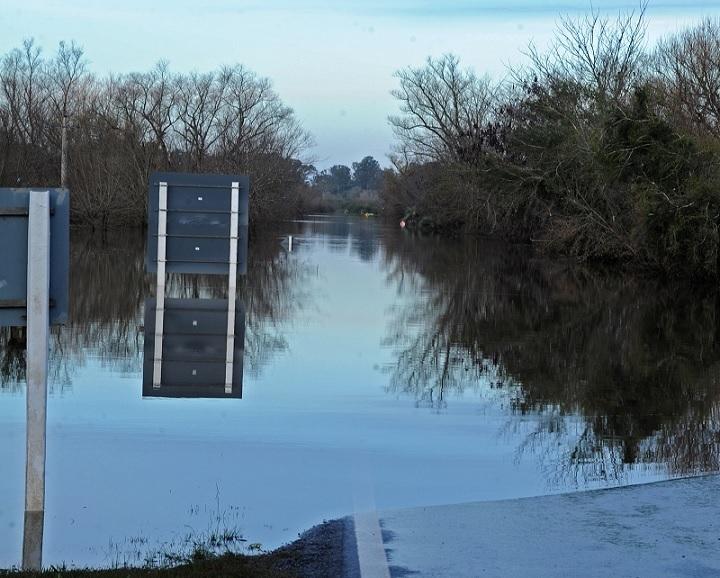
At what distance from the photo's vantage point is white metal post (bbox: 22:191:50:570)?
6.48 metres

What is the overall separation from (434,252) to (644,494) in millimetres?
42569

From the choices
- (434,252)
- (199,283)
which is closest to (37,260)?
(199,283)

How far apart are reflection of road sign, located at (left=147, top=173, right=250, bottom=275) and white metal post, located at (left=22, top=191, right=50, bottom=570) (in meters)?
12.4

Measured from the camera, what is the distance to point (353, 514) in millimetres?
7082

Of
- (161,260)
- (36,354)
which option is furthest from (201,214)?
(36,354)

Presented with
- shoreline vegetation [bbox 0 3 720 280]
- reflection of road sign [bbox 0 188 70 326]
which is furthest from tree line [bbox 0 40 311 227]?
reflection of road sign [bbox 0 188 70 326]

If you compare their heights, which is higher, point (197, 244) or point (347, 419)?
point (197, 244)

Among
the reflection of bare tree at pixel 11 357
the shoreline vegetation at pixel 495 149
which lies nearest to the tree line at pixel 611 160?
the shoreline vegetation at pixel 495 149

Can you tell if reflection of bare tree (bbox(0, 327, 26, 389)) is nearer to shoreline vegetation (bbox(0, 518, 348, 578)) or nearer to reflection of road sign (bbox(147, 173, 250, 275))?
reflection of road sign (bbox(147, 173, 250, 275))

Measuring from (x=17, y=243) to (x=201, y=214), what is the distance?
13.1 metres

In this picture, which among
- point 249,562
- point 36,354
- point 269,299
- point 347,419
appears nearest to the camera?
point 249,562

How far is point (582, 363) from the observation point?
1516cm

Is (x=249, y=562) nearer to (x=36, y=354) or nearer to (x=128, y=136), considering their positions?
(x=36, y=354)

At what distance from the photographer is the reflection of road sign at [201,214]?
19172mm
